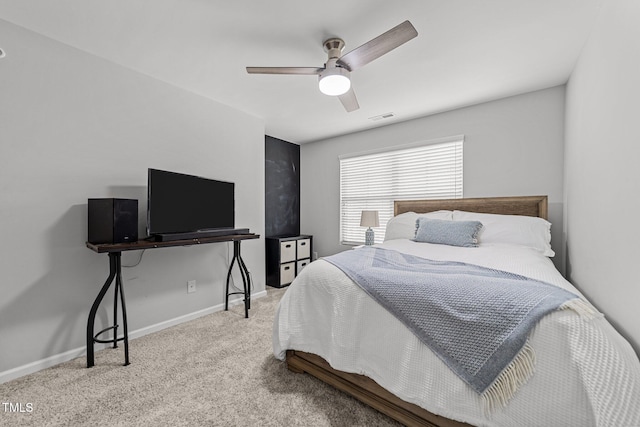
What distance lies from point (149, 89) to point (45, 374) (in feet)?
7.97

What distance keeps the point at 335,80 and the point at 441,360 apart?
A: 6.05 feet

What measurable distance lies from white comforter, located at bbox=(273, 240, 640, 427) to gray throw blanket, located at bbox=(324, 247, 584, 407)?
0.04 m

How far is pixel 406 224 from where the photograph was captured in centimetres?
323

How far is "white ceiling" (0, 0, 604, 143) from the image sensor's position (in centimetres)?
168

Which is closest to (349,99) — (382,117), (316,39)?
(316,39)

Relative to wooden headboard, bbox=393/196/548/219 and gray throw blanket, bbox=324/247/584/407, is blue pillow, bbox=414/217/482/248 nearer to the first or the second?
wooden headboard, bbox=393/196/548/219

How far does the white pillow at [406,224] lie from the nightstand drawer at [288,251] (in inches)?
59.1

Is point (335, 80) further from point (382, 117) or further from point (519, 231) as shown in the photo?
point (519, 231)

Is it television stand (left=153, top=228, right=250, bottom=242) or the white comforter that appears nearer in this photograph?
the white comforter

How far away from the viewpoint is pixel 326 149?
15.2 feet

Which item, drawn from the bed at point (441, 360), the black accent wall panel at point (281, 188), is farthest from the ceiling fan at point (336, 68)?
the black accent wall panel at point (281, 188)

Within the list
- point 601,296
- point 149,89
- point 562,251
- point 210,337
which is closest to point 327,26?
point 149,89

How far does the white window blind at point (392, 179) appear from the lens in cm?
341

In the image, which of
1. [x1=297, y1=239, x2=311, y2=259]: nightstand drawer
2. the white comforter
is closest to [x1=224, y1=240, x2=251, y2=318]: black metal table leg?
the white comforter
